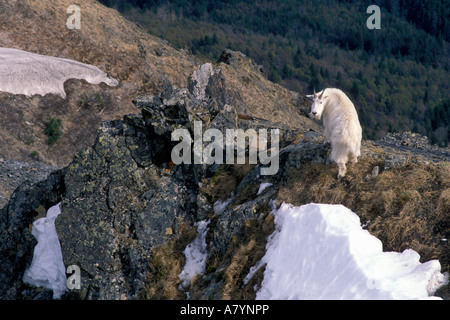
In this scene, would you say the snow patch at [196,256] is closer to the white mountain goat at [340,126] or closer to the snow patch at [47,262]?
the snow patch at [47,262]

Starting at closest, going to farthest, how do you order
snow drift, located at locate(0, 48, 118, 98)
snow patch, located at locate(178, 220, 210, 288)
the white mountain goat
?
the white mountain goat → snow patch, located at locate(178, 220, 210, 288) → snow drift, located at locate(0, 48, 118, 98)

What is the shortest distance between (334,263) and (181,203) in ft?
22.0

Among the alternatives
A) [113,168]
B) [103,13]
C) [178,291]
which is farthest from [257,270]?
[103,13]

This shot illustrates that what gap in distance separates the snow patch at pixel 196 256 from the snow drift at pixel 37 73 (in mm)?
28506

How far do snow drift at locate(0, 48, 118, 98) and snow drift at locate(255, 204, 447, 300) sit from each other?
31667 millimetres

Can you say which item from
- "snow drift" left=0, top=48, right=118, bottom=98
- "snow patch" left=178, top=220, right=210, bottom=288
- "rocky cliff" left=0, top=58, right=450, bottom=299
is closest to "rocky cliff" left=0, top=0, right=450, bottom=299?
"rocky cliff" left=0, top=58, right=450, bottom=299

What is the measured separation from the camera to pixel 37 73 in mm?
39844

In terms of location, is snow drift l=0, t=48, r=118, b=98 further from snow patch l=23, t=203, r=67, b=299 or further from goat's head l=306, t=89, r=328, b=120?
goat's head l=306, t=89, r=328, b=120

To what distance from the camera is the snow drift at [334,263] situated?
1081 centimetres

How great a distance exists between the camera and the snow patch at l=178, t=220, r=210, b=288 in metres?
14.7

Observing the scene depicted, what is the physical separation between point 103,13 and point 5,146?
2190 cm

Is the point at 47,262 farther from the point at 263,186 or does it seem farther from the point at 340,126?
the point at 340,126

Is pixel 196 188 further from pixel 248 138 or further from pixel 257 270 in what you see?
pixel 257 270

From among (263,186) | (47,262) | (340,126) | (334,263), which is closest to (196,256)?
(263,186)
